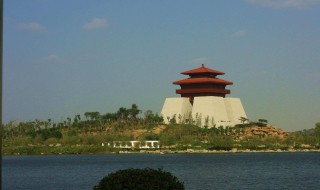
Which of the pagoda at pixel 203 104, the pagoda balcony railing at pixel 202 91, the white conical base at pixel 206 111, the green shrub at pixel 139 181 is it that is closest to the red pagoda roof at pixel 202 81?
the pagoda at pixel 203 104

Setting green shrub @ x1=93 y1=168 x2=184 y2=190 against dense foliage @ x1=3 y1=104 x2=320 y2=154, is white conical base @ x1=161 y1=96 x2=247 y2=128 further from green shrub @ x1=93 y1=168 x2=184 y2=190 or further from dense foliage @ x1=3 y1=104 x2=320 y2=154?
green shrub @ x1=93 y1=168 x2=184 y2=190

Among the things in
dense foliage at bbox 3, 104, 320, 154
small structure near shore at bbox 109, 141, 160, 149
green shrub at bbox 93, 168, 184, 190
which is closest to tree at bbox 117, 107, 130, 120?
dense foliage at bbox 3, 104, 320, 154

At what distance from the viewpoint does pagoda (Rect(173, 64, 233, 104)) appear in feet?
397

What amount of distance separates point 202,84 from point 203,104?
6.90m

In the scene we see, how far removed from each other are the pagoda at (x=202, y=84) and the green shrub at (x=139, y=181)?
4216 inches

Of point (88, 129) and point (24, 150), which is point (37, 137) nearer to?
point (24, 150)

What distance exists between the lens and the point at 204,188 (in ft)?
141

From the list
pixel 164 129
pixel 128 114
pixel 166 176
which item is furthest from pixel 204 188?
pixel 128 114

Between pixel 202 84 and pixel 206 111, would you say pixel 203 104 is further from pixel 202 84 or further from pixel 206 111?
pixel 202 84

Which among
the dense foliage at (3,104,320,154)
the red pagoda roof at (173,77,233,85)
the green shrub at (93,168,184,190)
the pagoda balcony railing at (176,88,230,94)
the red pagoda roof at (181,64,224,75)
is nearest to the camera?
the green shrub at (93,168,184,190)

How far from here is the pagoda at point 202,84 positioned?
12100 cm

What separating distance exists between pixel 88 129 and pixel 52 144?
35.6ft

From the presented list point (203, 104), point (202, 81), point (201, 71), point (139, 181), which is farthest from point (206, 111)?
point (139, 181)

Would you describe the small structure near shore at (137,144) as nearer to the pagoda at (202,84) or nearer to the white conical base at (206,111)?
the white conical base at (206,111)
